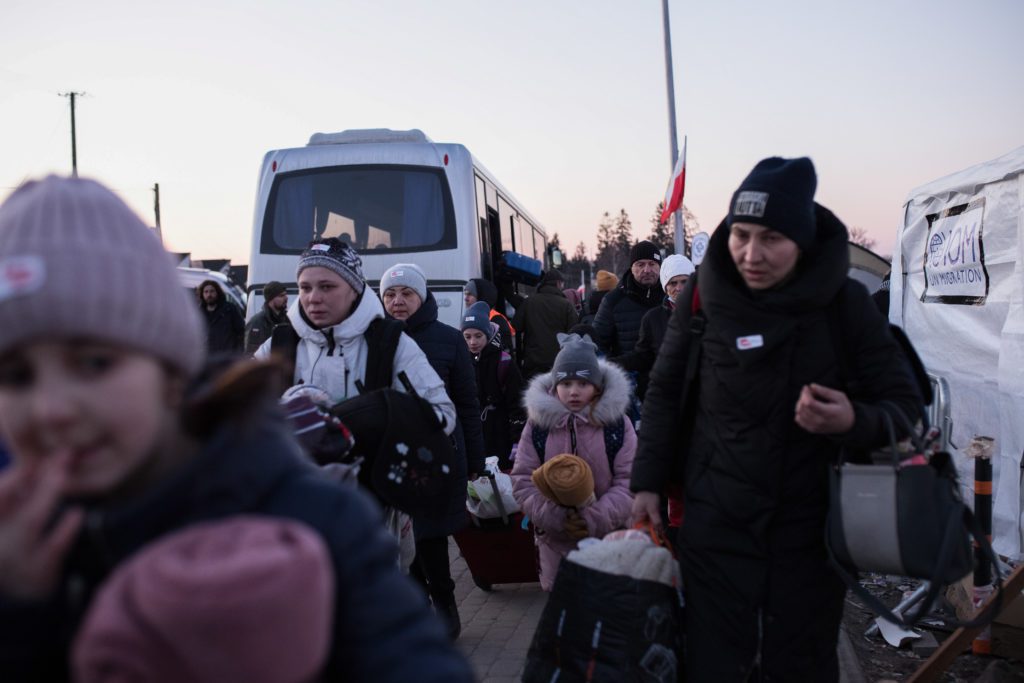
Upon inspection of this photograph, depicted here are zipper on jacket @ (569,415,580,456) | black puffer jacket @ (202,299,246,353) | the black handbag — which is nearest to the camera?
the black handbag

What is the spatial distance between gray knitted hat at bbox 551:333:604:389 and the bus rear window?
6.29 meters

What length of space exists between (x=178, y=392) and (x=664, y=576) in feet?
6.94

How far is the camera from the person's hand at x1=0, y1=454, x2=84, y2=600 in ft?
3.68

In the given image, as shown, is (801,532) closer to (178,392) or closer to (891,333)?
(891,333)

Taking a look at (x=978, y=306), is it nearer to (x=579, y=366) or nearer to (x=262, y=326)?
(x=579, y=366)

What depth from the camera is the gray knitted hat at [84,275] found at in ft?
3.89

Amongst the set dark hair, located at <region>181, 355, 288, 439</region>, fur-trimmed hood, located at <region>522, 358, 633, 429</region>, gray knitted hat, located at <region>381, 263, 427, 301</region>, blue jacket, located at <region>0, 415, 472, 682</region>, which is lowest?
fur-trimmed hood, located at <region>522, 358, 633, 429</region>

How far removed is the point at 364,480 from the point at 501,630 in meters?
2.27

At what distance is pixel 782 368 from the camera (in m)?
2.83

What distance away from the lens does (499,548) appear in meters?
5.91

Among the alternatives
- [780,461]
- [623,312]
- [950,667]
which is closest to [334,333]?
[780,461]

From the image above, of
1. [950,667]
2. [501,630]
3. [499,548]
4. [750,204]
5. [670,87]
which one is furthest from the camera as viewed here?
[670,87]

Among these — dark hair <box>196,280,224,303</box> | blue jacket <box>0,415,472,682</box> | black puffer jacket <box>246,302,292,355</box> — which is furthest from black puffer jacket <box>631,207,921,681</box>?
dark hair <box>196,280,224,303</box>

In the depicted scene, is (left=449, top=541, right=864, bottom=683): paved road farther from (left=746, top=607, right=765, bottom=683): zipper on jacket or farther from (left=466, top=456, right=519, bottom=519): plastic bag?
(left=746, top=607, right=765, bottom=683): zipper on jacket
